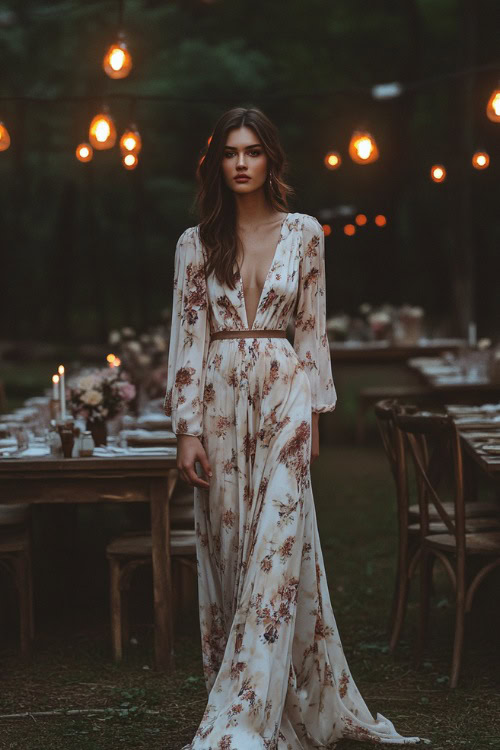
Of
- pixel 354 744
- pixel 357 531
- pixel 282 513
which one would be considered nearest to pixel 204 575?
pixel 282 513

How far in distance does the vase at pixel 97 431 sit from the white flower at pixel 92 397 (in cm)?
10

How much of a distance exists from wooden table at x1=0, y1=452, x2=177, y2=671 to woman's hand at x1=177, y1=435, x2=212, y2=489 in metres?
1.39

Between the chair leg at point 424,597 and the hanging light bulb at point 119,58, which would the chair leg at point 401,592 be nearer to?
the chair leg at point 424,597

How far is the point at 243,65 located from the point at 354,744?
80.0 ft

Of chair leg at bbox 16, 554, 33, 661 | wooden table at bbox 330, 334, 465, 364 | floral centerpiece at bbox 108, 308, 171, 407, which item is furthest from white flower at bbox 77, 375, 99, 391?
wooden table at bbox 330, 334, 465, 364

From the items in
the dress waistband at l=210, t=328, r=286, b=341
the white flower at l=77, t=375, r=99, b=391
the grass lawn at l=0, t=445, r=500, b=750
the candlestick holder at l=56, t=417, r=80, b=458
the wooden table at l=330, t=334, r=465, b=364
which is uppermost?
the wooden table at l=330, t=334, r=465, b=364

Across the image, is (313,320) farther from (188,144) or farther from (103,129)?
(188,144)

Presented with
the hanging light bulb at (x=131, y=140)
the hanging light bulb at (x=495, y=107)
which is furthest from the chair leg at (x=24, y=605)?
the hanging light bulb at (x=495, y=107)

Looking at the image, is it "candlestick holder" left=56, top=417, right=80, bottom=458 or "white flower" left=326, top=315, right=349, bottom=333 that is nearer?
"candlestick holder" left=56, top=417, right=80, bottom=458

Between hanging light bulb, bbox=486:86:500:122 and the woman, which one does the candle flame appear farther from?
the woman

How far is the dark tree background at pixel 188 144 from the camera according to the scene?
1068 inches

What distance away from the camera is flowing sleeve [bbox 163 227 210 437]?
4207mm

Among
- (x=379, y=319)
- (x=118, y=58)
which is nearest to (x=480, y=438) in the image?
(x=118, y=58)

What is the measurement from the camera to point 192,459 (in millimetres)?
4160
